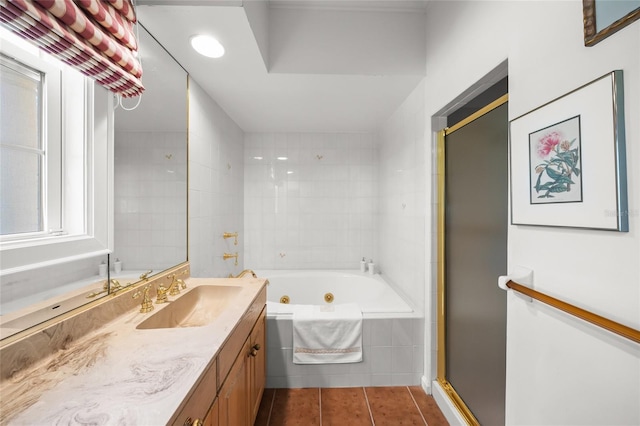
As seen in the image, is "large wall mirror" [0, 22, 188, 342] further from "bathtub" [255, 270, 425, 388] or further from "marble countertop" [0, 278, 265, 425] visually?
"bathtub" [255, 270, 425, 388]

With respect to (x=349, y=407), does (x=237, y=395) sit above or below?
above

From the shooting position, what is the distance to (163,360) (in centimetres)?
81

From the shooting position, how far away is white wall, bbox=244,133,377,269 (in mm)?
3168

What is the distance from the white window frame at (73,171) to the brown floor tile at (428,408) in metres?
2.02

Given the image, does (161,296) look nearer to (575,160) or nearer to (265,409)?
(265,409)

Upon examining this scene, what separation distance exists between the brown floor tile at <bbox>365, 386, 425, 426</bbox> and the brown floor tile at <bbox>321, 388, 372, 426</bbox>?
6cm

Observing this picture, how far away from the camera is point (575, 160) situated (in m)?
0.77

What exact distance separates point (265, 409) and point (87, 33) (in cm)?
209

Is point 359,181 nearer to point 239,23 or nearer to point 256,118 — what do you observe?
point 256,118

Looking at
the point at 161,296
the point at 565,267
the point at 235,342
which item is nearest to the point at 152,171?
the point at 161,296

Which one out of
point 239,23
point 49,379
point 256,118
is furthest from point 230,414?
point 256,118

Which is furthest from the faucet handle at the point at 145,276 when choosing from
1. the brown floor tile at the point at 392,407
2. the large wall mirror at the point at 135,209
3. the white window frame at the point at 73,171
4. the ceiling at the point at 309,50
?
the brown floor tile at the point at 392,407

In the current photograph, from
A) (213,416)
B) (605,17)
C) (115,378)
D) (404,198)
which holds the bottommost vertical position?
(213,416)

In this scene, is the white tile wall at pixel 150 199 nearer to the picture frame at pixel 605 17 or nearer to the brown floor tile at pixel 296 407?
the brown floor tile at pixel 296 407
